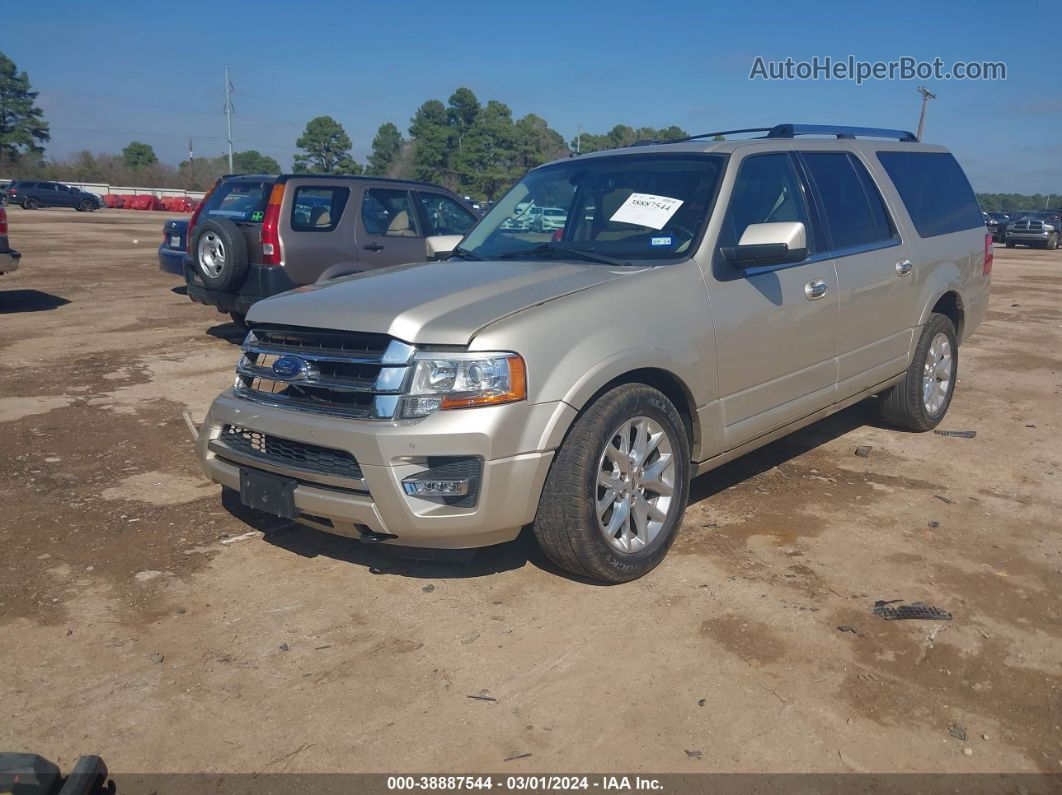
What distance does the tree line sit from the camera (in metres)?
81.6

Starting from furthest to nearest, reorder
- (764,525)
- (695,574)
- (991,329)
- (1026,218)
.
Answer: (1026,218), (991,329), (764,525), (695,574)

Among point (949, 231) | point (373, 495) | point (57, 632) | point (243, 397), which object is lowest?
point (57, 632)

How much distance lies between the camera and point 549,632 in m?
3.41

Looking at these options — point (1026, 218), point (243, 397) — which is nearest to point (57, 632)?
point (243, 397)

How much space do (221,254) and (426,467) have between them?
5834 millimetres

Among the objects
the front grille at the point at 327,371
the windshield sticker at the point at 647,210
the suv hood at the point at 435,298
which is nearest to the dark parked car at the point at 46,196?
the suv hood at the point at 435,298

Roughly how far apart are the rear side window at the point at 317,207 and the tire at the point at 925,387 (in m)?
5.39

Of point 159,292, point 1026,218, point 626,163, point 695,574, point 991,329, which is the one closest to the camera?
point 695,574

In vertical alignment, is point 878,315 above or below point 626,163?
below

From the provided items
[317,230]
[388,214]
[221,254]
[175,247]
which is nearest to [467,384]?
[317,230]

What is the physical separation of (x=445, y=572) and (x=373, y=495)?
76cm

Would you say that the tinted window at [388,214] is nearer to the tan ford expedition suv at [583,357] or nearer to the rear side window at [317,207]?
the rear side window at [317,207]

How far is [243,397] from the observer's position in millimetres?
3943

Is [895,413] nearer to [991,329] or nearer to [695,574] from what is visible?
[695,574]
